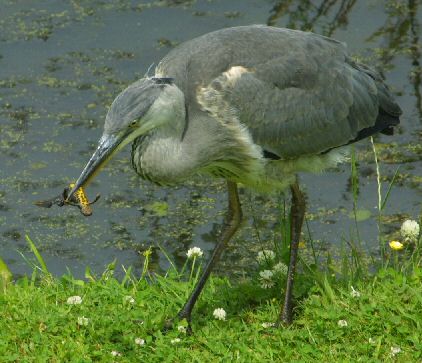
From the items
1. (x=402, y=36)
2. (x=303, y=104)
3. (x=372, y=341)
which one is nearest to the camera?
(x=372, y=341)

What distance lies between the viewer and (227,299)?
630 centimetres

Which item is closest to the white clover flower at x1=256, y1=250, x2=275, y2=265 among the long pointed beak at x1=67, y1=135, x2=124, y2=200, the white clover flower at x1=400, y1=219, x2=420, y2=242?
the white clover flower at x1=400, y1=219, x2=420, y2=242

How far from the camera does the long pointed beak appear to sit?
545 centimetres

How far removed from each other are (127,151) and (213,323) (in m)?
2.93

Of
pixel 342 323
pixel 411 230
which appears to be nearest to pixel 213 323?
pixel 342 323

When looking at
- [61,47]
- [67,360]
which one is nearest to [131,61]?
[61,47]

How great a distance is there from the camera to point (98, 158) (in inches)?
214

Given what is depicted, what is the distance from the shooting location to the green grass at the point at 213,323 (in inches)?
222

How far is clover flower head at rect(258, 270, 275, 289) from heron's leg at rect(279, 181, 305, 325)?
201 mm

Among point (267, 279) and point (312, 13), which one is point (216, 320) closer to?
point (267, 279)

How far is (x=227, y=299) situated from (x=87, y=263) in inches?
63.5

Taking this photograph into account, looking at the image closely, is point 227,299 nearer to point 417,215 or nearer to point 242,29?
point 242,29

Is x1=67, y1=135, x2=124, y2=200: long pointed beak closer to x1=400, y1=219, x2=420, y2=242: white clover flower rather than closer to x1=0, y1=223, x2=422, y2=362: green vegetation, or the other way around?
x1=0, y1=223, x2=422, y2=362: green vegetation

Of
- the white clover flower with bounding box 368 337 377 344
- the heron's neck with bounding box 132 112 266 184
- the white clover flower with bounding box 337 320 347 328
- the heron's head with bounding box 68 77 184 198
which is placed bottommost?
the white clover flower with bounding box 368 337 377 344
